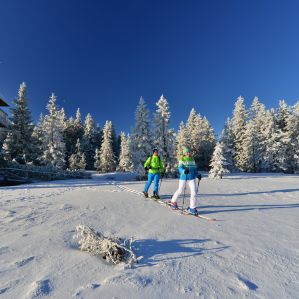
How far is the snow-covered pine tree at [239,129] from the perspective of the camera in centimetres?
4642

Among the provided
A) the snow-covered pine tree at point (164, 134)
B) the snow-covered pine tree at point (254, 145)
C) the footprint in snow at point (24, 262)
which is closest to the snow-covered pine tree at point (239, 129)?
the snow-covered pine tree at point (254, 145)

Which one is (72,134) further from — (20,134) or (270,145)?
(270,145)

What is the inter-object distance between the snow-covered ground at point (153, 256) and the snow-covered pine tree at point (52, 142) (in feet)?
90.6

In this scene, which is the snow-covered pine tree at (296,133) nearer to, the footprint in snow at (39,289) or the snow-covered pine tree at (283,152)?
the snow-covered pine tree at (283,152)

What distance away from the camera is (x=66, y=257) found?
3852mm

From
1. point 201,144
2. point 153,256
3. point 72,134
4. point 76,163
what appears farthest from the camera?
point 72,134

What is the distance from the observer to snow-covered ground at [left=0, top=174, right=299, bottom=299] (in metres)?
3.08

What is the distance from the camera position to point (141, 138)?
33562 millimetres

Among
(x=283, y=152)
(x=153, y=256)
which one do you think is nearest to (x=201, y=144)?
(x=283, y=152)

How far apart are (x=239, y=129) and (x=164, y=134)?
71.8 ft

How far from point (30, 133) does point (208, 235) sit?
3112cm

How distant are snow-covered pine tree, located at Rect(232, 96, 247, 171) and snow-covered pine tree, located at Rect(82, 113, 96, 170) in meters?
35.6

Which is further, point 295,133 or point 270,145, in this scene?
point 295,133

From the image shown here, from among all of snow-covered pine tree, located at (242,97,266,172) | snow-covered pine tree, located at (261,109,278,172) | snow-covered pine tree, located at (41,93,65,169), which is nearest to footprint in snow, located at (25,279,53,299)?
snow-covered pine tree, located at (41,93,65,169)
